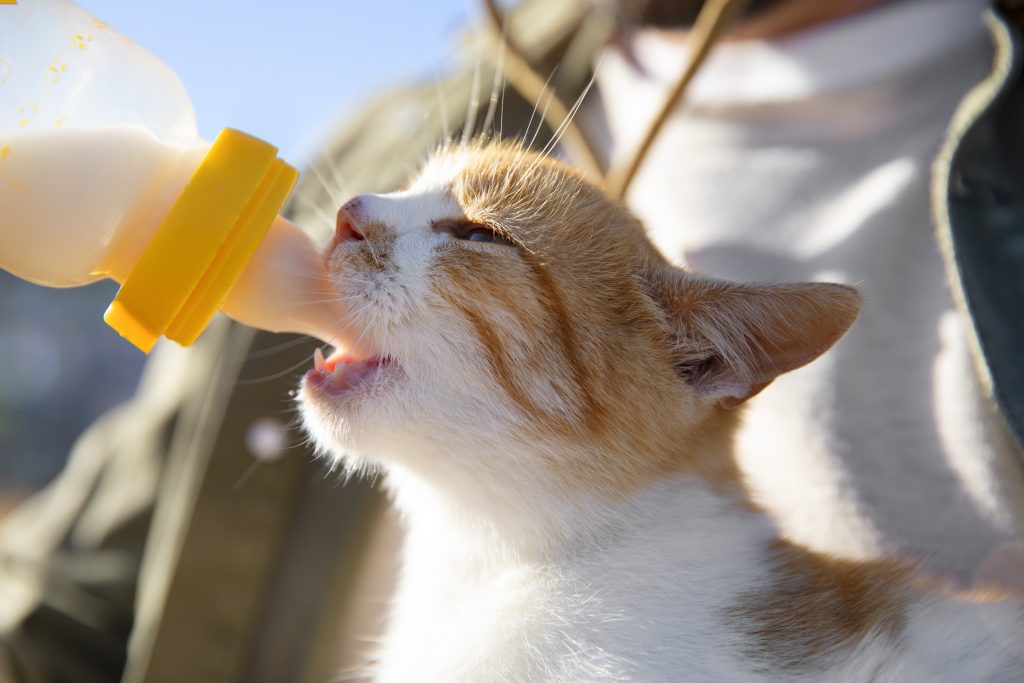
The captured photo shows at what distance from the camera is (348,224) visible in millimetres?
1348

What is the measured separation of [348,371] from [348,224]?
243 millimetres

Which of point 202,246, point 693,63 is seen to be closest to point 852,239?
point 693,63

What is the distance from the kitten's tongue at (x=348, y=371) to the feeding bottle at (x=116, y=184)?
241mm

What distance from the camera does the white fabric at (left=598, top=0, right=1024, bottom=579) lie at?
157cm

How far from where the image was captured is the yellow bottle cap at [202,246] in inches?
43.1

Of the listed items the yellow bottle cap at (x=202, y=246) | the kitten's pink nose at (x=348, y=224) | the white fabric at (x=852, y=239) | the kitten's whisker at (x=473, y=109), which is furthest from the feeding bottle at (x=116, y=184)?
the white fabric at (x=852, y=239)

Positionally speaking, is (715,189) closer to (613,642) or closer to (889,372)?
(889,372)

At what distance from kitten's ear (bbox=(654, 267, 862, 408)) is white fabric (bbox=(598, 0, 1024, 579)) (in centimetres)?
31

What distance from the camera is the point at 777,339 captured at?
50.1 inches

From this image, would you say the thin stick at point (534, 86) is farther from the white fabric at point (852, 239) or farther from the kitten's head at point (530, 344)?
the kitten's head at point (530, 344)

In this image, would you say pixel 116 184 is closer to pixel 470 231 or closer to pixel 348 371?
pixel 348 371

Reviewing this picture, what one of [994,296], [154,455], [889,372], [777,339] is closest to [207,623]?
[154,455]

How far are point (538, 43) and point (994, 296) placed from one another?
163 centimetres

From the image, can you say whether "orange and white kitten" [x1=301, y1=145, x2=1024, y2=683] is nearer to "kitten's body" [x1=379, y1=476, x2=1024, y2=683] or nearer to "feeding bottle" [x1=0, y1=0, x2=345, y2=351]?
"kitten's body" [x1=379, y1=476, x2=1024, y2=683]
